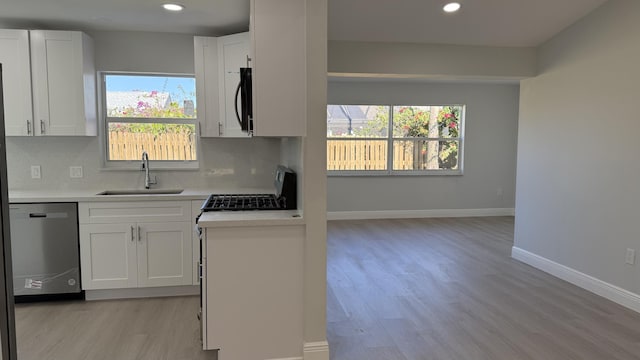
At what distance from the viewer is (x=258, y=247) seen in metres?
2.28

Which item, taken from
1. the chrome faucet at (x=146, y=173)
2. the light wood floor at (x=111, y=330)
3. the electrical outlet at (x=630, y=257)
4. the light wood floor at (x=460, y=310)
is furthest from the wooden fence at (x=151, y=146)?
the electrical outlet at (x=630, y=257)

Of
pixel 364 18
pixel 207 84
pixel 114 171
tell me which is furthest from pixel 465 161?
pixel 114 171

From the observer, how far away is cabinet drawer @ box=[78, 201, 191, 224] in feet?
10.7

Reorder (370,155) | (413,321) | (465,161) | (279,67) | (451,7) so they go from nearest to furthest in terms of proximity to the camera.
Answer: (279,67) → (413,321) → (451,7) → (370,155) → (465,161)

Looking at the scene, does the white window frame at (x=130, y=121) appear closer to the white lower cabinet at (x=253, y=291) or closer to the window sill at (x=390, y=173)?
the white lower cabinet at (x=253, y=291)

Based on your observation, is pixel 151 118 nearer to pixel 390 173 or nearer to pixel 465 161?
pixel 390 173

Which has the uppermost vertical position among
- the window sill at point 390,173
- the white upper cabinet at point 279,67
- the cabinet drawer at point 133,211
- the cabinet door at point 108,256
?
the white upper cabinet at point 279,67

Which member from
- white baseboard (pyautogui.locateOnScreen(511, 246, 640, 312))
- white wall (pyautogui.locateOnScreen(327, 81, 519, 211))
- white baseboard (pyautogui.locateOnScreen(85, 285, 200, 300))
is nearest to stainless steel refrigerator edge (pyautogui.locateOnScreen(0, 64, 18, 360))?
white baseboard (pyautogui.locateOnScreen(85, 285, 200, 300))

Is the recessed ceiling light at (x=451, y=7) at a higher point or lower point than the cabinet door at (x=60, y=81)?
higher

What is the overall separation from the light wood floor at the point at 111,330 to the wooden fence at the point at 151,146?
4.57 feet

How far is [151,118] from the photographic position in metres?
3.96

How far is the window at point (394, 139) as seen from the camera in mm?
6961

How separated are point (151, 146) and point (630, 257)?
14.3 ft

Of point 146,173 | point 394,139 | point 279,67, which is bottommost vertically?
point 146,173
